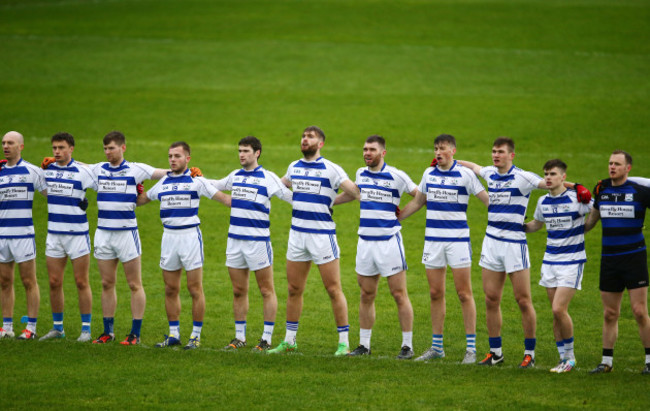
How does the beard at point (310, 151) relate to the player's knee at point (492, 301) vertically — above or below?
above

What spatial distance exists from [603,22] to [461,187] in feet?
117

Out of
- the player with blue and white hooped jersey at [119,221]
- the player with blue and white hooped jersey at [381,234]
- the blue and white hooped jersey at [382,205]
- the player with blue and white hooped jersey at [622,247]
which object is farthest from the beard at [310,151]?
the player with blue and white hooped jersey at [622,247]

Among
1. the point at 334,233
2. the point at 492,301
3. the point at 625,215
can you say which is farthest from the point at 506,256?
the point at 334,233

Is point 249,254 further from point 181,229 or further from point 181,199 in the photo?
point 181,199

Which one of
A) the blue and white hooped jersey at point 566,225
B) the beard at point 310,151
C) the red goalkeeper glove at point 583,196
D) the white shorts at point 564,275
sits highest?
the beard at point 310,151

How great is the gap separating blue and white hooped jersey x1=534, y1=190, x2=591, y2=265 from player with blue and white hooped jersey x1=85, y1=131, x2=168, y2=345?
17.7 feet

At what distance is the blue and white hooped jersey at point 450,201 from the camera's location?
34.1ft

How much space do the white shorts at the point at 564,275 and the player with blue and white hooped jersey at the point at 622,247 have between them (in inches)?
11.8

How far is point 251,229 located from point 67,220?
275cm

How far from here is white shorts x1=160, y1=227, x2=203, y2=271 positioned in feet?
35.8

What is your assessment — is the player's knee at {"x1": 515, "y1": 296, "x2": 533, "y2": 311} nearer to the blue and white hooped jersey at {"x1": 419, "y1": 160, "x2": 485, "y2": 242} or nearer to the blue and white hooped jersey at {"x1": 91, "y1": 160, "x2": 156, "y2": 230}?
the blue and white hooped jersey at {"x1": 419, "y1": 160, "x2": 485, "y2": 242}

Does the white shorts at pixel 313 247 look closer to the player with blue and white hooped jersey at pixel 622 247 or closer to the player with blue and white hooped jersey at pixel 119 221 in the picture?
the player with blue and white hooped jersey at pixel 119 221

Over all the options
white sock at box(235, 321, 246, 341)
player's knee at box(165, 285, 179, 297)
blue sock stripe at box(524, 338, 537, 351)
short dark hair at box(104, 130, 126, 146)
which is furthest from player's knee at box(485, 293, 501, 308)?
short dark hair at box(104, 130, 126, 146)

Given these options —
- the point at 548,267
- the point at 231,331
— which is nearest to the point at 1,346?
the point at 231,331
